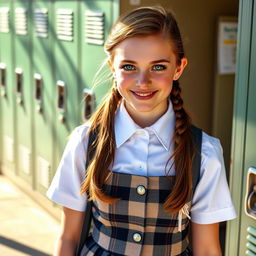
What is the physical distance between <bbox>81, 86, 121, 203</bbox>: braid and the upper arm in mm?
108

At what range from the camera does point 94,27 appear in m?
3.75

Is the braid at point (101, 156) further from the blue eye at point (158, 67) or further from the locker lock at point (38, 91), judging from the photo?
the locker lock at point (38, 91)

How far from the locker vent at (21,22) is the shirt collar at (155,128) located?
3527 mm

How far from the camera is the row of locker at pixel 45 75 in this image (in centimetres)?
387

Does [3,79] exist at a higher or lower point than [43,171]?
higher

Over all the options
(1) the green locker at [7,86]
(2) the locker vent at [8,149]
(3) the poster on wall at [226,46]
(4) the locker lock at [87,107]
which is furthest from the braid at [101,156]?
(2) the locker vent at [8,149]

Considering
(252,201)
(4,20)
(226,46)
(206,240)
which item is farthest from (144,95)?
(4,20)

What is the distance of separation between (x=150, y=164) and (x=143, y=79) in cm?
30

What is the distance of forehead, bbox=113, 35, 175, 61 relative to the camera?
63.9 inches

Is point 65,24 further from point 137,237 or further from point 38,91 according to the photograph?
point 137,237

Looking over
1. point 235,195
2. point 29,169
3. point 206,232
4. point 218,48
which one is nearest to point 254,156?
point 235,195

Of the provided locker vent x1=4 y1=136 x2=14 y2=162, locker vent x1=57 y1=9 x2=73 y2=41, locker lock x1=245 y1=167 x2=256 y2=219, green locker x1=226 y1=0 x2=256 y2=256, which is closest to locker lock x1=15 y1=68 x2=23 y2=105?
locker vent x1=4 y1=136 x2=14 y2=162

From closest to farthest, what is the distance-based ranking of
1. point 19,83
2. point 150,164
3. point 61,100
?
1. point 150,164
2. point 61,100
3. point 19,83

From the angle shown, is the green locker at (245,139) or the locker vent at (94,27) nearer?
the green locker at (245,139)
